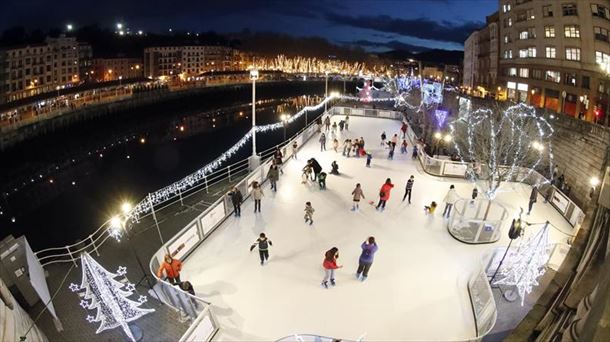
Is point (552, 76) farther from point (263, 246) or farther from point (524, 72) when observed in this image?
point (263, 246)

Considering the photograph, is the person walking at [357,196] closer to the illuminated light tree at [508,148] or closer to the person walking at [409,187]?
the person walking at [409,187]

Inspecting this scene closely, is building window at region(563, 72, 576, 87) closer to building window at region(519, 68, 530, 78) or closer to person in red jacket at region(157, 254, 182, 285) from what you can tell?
building window at region(519, 68, 530, 78)

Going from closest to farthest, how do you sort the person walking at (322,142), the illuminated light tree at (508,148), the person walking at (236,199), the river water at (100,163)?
the person walking at (236,199), the illuminated light tree at (508,148), the person walking at (322,142), the river water at (100,163)

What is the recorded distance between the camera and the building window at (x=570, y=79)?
125 ft

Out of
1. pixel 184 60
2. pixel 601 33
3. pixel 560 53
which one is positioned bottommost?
pixel 560 53

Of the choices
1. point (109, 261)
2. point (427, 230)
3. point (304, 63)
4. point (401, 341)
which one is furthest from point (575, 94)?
point (304, 63)

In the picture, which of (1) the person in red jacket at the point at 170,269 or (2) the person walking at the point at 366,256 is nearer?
(1) the person in red jacket at the point at 170,269

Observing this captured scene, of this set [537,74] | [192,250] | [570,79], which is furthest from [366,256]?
[537,74]

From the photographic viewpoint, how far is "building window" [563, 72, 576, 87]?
38188 millimetres

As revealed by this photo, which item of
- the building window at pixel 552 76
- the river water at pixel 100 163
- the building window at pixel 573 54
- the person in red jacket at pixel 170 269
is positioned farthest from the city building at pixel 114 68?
the person in red jacket at pixel 170 269

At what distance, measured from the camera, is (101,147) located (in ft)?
139

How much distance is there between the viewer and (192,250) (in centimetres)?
1187

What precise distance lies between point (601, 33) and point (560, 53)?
4.99 m

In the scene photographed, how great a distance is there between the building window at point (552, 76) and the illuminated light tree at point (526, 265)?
37527 millimetres
